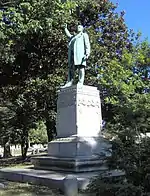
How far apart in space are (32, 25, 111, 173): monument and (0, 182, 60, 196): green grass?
1660 mm

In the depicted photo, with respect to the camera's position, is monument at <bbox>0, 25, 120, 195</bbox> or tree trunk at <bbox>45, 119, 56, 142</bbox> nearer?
monument at <bbox>0, 25, 120, 195</bbox>

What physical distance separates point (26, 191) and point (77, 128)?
13.1 ft

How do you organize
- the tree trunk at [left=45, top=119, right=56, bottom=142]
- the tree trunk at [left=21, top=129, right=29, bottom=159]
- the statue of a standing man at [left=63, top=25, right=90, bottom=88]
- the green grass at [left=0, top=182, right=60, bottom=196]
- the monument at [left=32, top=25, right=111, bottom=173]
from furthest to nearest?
the tree trunk at [left=21, top=129, right=29, bottom=159] → the tree trunk at [left=45, top=119, right=56, bottom=142] → the statue of a standing man at [left=63, top=25, right=90, bottom=88] → the monument at [left=32, top=25, right=111, bottom=173] → the green grass at [left=0, top=182, right=60, bottom=196]

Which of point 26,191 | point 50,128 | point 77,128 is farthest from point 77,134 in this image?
point 50,128

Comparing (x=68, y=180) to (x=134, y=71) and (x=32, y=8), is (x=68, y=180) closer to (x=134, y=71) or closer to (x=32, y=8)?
(x=32, y=8)

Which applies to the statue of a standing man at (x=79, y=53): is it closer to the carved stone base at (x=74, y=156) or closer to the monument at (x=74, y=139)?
the monument at (x=74, y=139)

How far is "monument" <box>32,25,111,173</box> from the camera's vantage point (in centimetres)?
1123

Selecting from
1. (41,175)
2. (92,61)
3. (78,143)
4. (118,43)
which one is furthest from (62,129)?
(118,43)

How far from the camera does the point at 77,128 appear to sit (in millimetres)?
12422

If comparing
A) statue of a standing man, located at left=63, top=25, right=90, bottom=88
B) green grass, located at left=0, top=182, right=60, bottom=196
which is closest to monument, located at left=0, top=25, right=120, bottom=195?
statue of a standing man, located at left=63, top=25, right=90, bottom=88

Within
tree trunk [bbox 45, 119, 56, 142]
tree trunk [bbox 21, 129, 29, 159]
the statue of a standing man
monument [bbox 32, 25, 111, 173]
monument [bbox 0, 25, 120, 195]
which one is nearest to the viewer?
monument [bbox 0, 25, 120, 195]

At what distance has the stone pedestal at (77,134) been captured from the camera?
11.3m

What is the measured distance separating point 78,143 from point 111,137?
3.17 meters

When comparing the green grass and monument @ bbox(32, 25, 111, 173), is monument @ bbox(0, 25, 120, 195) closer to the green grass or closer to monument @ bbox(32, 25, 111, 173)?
monument @ bbox(32, 25, 111, 173)
